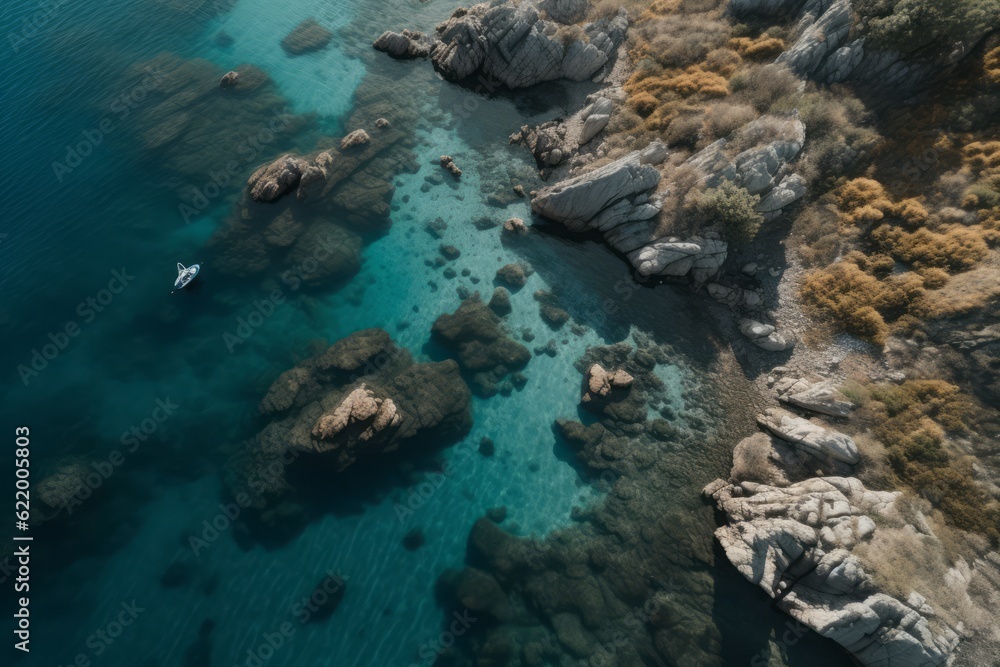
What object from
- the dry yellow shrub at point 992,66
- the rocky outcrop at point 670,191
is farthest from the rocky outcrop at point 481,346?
the dry yellow shrub at point 992,66

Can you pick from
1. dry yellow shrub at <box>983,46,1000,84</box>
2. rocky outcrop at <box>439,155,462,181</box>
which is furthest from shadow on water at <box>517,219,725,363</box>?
dry yellow shrub at <box>983,46,1000,84</box>

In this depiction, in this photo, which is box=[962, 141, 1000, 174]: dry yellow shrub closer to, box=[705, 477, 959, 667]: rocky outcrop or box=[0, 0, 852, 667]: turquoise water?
box=[0, 0, 852, 667]: turquoise water

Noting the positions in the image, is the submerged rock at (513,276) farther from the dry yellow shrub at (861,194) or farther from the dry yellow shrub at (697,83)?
the dry yellow shrub at (861,194)

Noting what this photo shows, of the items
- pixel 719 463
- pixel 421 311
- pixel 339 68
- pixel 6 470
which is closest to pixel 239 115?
pixel 339 68

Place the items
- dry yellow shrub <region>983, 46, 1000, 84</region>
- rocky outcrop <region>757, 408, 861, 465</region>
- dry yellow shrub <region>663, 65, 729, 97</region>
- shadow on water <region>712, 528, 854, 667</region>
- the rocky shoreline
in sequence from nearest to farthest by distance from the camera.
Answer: the rocky shoreline
shadow on water <region>712, 528, 854, 667</region>
rocky outcrop <region>757, 408, 861, 465</region>
dry yellow shrub <region>983, 46, 1000, 84</region>
dry yellow shrub <region>663, 65, 729, 97</region>

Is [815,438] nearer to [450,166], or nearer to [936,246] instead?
[936,246]

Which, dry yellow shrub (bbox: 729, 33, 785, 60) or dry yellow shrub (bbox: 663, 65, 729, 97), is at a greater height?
dry yellow shrub (bbox: 729, 33, 785, 60)
